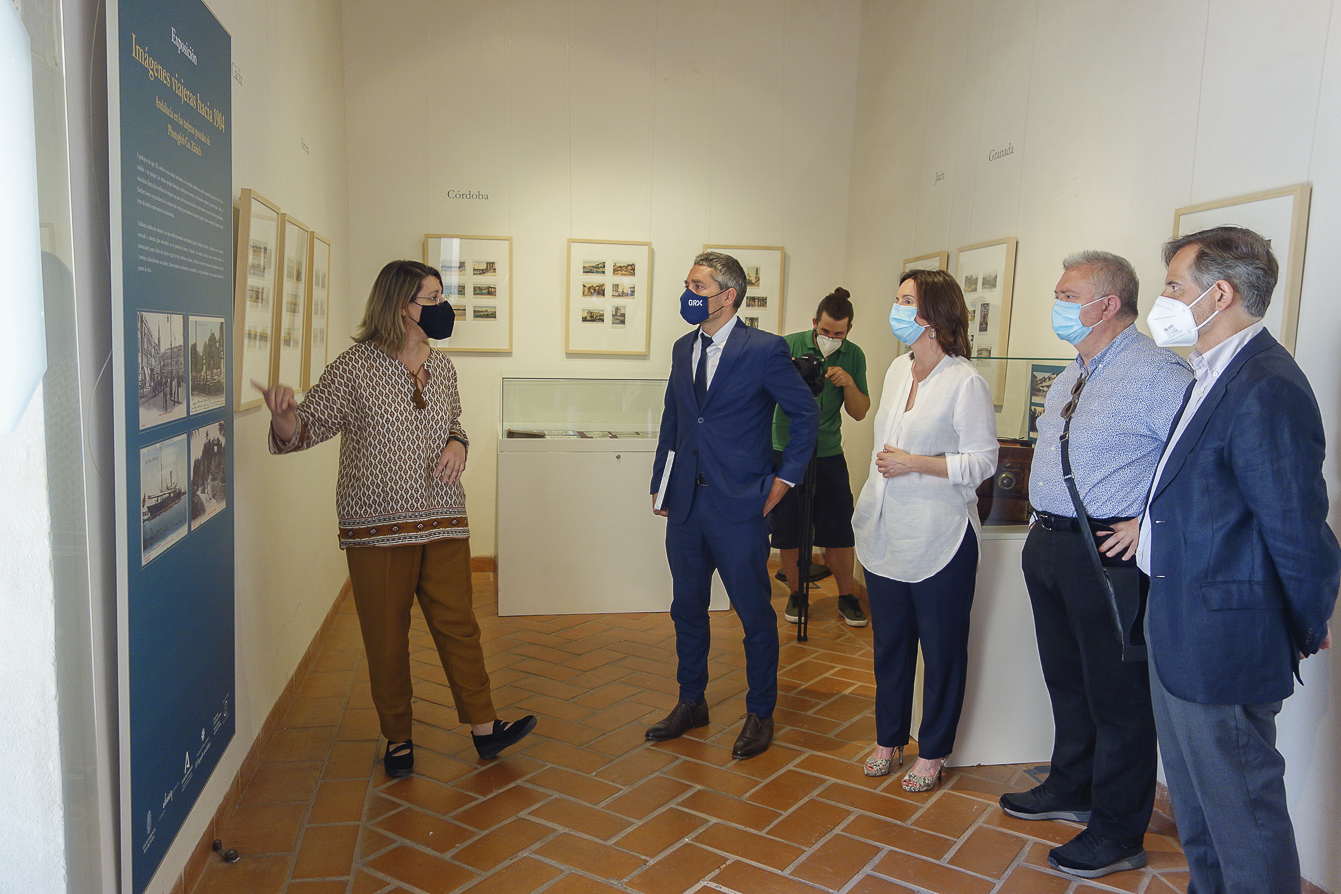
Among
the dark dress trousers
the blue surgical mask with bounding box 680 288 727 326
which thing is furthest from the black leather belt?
the blue surgical mask with bounding box 680 288 727 326

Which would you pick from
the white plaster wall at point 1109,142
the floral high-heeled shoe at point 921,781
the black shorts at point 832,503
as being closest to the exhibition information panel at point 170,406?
the floral high-heeled shoe at point 921,781

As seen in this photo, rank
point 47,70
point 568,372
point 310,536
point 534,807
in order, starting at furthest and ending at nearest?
point 568,372 → point 310,536 → point 534,807 → point 47,70

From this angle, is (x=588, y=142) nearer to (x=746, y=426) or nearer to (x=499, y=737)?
(x=746, y=426)

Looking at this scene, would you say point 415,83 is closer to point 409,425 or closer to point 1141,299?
point 409,425

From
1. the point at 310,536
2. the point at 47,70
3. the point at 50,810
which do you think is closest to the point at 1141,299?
the point at 47,70

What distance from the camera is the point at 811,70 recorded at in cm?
625

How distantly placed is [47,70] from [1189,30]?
11.1 feet

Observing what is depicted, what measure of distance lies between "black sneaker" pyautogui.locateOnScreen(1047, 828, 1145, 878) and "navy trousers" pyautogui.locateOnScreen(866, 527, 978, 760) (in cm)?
53

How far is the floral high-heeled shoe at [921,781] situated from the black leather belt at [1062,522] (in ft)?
3.31

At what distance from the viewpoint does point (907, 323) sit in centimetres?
308

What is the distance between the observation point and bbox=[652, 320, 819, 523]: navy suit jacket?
130 inches

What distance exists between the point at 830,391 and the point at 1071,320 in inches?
93.9

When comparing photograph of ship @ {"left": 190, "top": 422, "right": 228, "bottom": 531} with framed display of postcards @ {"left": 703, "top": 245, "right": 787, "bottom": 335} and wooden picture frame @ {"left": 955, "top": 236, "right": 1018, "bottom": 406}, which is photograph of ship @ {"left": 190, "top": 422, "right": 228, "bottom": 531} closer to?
wooden picture frame @ {"left": 955, "top": 236, "right": 1018, "bottom": 406}

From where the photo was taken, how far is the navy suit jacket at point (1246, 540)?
6.46 feet
